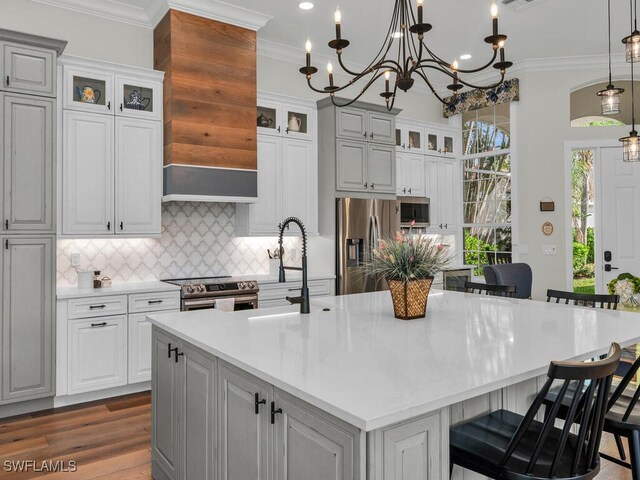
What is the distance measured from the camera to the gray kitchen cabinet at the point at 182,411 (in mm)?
1950

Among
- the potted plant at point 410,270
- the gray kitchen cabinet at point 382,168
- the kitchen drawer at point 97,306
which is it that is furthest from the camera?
the gray kitchen cabinet at point 382,168

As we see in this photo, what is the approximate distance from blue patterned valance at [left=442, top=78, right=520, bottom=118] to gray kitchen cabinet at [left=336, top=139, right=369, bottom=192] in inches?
54.8

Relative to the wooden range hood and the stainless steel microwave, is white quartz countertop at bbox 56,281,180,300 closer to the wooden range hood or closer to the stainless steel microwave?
the wooden range hood

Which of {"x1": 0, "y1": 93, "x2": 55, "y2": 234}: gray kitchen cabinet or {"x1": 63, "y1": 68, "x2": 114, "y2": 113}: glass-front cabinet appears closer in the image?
{"x1": 0, "y1": 93, "x2": 55, "y2": 234}: gray kitchen cabinet

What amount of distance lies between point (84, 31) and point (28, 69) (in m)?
0.92

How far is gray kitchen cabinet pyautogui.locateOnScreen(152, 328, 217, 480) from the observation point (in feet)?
6.40

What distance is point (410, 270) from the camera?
236cm

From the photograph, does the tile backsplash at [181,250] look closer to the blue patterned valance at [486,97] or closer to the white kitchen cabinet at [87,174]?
the white kitchen cabinet at [87,174]

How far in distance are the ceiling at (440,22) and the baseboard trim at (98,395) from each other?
10.6ft

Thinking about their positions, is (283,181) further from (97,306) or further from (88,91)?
(97,306)

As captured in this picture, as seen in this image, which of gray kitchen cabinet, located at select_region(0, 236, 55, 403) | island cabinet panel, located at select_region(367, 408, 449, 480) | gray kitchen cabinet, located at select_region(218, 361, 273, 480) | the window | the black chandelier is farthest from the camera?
the window

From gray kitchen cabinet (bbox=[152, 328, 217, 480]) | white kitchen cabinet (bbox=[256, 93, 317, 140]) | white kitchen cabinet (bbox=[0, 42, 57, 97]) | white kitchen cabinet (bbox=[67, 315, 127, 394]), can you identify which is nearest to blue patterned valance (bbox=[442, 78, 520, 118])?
white kitchen cabinet (bbox=[256, 93, 317, 140])

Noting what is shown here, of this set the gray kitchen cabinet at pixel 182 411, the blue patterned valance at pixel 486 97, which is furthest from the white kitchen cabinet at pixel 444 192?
the gray kitchen cabinet at pixel 182 411

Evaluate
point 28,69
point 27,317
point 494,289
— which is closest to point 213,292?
point 27,317
